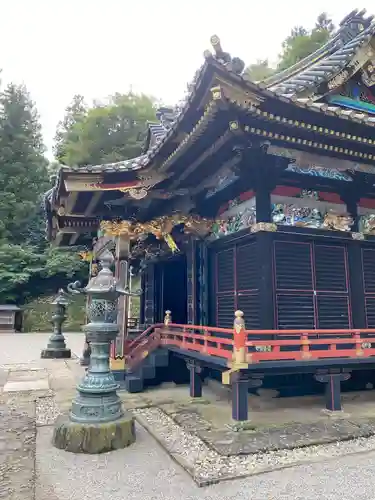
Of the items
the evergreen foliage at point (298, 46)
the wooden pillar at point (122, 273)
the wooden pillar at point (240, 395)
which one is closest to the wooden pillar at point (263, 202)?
the wooden pillar at point (240, 395)

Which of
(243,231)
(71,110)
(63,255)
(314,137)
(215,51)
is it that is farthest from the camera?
(71,110)

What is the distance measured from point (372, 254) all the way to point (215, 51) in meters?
5.32

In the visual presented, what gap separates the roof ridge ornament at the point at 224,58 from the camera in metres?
5.15

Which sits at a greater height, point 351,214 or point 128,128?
point 128,128

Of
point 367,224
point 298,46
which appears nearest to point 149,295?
point 367,224

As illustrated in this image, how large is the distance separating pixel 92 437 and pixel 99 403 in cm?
44

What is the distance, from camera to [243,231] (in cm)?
763

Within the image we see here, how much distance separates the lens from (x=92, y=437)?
4.91 m

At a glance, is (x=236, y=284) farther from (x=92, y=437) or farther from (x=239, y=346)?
(x=92, y=437)

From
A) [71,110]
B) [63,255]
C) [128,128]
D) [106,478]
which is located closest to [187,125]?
[106,478]

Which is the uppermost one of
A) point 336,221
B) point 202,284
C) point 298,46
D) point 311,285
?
point 298,46

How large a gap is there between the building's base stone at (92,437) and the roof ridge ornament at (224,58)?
4890 millimetres

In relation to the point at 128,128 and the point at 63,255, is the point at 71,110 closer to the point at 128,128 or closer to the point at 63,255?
the point at 128,128

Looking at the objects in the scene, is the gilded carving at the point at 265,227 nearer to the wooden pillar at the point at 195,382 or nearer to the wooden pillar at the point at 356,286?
the wooden pillar at the point at 356,286
